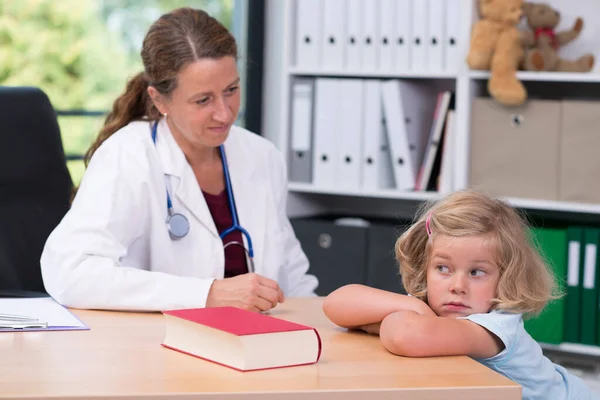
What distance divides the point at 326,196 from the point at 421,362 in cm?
236

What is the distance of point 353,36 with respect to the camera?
3.31 m

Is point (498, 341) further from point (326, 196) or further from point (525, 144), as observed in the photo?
point (326, 196)

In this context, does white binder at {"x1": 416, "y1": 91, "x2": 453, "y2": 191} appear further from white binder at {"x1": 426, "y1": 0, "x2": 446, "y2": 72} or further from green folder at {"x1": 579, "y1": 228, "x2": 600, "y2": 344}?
green folder at {"x1": 579, "y1": 228, "x2": 600, "y2": 344}

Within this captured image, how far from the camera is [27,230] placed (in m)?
2.11

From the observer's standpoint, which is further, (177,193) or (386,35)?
(386,35)

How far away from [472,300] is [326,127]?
1915 millimetres

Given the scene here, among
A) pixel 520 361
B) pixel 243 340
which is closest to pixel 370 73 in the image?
pixel 520 361

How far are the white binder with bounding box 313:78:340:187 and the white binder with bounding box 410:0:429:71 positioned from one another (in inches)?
10.9

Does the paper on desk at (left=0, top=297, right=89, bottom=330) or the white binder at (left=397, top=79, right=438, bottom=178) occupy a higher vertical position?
the white binder at (left=397, top=79, right=438, bottom=178)

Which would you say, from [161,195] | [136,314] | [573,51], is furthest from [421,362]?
[573,51]

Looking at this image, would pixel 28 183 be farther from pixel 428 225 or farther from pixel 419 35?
pixel 419 35

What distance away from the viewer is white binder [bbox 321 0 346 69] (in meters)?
3.31

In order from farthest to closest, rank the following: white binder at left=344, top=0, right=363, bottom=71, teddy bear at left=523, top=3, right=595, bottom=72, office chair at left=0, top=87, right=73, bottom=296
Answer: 1. white binder at left=344, top=0, right=363, bottom=71
2. teddy bear at left=523, top=3, right=595, bottom=72
3. office chair at left=0, top=87, right=73, bottom=296

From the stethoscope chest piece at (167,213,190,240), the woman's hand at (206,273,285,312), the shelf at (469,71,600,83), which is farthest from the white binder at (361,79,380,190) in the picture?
the woman's hand at (206,273,285,312)
